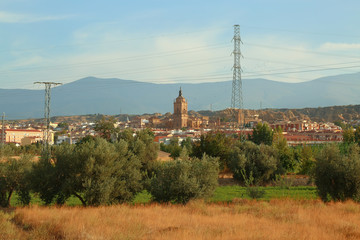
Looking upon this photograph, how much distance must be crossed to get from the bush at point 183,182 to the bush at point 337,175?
211 inches

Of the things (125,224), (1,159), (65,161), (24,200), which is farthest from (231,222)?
(1,159)

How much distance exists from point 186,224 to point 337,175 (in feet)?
32.7

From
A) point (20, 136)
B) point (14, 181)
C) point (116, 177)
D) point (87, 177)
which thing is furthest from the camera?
point (20, 136)

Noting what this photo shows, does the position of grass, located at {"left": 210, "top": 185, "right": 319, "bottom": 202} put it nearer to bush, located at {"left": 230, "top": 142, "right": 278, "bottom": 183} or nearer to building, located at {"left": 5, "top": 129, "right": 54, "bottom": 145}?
bush, located at {"left": 230, "top": 142, "right": 278, "bottom": 183}

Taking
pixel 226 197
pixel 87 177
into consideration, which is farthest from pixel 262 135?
pixel 87 177

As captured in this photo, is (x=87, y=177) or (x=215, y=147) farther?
(x=215, y=147)

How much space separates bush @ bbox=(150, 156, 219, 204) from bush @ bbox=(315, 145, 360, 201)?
5.36m

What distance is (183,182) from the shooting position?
763 inches

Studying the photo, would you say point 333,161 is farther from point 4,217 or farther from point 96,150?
point 4,217

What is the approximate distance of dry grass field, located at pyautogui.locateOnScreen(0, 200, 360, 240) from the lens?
37.9ft

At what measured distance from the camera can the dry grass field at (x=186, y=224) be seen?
37.9 feet

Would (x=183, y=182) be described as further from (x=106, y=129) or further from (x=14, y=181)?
(x=106, y=129)

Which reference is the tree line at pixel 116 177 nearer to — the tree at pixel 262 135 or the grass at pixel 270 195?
the grass at pixel 270 195

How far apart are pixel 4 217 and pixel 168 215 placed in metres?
5.57
